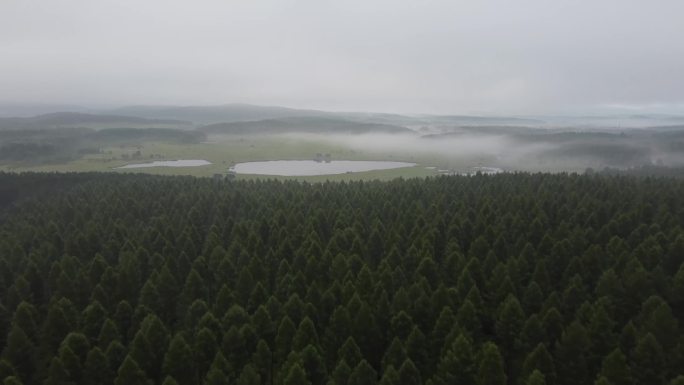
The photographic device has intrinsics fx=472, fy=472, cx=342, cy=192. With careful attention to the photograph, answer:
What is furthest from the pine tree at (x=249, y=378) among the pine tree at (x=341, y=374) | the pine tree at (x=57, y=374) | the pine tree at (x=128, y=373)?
the pine tree at (x=57, y=374)

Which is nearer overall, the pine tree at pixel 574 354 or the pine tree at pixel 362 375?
the pine tree at pixel 362 375

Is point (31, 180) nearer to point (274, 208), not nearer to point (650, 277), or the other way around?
point (274, 208)

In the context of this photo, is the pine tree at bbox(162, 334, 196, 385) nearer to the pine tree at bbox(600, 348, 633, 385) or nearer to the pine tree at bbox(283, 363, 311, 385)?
the pine tree at bbox(283, 363, 311, 385)

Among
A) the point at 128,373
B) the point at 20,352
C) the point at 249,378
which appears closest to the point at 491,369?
the point at 249,378

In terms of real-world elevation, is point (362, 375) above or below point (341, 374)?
above

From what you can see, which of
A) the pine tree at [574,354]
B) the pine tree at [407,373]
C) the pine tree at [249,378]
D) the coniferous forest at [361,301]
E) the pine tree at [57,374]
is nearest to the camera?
the pine tree at [407,373]

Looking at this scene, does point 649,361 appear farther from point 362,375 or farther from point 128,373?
point 128,373

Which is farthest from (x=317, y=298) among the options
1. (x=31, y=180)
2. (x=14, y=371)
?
(x=31, y=180)

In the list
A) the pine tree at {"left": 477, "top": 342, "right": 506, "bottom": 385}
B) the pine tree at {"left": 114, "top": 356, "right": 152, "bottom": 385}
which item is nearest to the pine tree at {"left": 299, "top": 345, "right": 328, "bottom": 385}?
the pine tree at {"left": 477, "top": 342, "right": 506, "bottom": 385}

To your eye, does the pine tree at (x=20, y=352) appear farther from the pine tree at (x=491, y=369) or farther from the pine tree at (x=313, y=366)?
the pine tree at (x=491, y=369)
